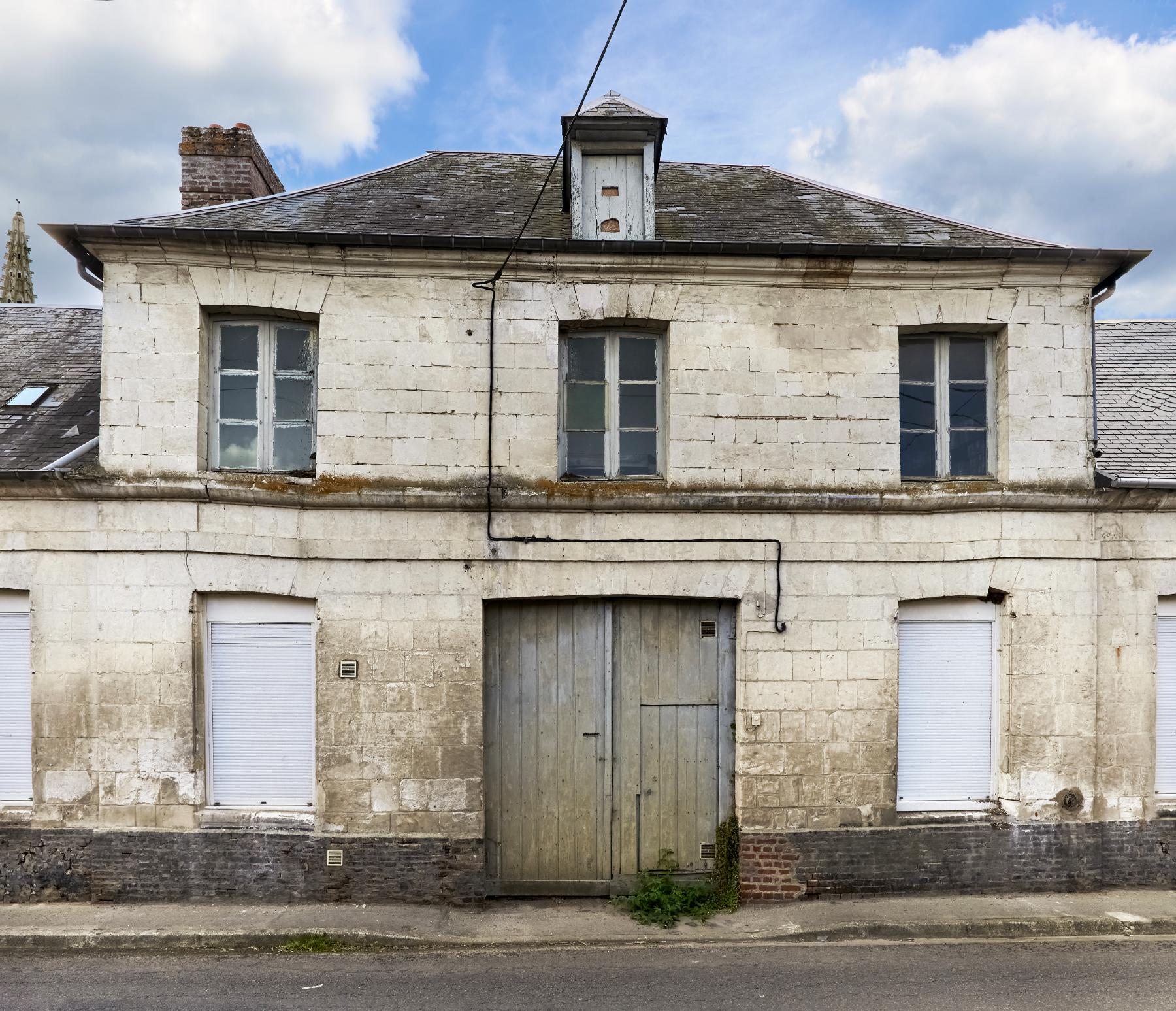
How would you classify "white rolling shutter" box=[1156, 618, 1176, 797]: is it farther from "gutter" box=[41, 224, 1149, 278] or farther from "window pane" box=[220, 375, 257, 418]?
"window pane" box=[220, 375, 257, 418]

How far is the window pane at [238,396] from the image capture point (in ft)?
24.3

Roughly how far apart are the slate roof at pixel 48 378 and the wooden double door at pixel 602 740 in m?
4.37

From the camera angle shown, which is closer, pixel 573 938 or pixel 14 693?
pixel 573 938

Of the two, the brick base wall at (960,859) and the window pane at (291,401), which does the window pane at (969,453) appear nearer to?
the brick base wall at (960,859)

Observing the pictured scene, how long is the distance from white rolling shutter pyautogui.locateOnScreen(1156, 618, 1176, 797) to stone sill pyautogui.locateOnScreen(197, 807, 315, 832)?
786cm

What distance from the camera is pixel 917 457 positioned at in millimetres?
7711

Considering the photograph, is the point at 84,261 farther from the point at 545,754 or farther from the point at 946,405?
the point at 946,405

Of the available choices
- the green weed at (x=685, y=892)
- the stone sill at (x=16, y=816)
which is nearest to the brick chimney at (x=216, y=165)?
the stone sill at (x=16, y=816)

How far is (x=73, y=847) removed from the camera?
7.06 metres

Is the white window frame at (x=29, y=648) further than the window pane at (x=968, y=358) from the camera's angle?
No

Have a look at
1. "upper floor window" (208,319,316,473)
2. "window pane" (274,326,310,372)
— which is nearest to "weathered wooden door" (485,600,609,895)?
"upper floor window" (208,319,316,473)

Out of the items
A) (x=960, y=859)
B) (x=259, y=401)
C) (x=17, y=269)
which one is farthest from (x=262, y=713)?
(x=17, y=269)

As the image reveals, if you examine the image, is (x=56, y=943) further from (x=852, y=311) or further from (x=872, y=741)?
(x=852, y=311)

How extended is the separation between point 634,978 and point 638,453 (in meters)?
4.27
